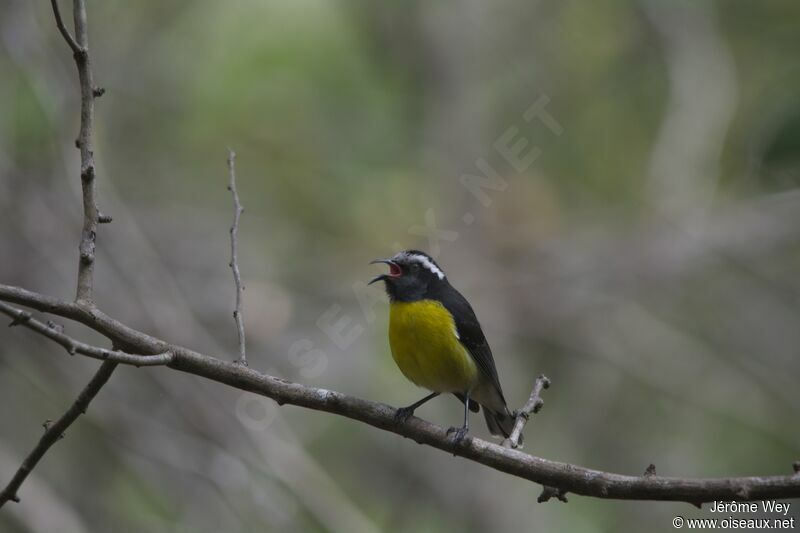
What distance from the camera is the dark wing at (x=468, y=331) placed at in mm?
4926

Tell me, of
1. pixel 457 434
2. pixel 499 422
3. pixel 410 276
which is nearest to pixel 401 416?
pixel 457 434

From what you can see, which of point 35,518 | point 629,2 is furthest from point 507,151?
point 35,518

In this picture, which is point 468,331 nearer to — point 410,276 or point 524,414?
point 410,276

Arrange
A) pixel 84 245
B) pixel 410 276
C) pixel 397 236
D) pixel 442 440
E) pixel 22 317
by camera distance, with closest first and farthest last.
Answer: pixel 22 317, pixel 84 245, pixel 442 440, pixel 410 276, pixel 397 236

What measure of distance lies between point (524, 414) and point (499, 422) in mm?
1792

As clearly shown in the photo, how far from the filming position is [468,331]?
4949mm

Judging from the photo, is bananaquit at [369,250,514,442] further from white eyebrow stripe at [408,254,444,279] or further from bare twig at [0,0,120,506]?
bare twig at [0,0,120,506]

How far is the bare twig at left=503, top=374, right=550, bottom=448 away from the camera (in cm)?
345

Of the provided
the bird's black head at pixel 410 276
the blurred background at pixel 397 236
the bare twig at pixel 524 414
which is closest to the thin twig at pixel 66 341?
the bare twig at pixel 524 414

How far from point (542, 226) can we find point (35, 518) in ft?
18.1

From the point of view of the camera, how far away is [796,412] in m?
8.07

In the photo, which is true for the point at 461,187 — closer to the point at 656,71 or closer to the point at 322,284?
the point at 322,284

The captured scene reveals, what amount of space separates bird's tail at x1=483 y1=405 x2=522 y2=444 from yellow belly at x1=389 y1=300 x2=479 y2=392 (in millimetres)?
611

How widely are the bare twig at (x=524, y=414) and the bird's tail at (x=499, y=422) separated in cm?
151
